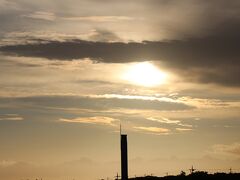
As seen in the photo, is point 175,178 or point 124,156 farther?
point 175,178

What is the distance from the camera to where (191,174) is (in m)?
46.8

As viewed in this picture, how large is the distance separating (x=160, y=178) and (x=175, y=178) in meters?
2.21

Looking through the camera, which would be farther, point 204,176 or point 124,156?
point 204,176

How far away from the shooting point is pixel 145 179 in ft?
161

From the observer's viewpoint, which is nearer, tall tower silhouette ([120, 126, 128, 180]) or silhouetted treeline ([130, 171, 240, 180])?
tall tower silhouette ([120, 126, 128, 180])

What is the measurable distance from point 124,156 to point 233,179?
42.1 ft

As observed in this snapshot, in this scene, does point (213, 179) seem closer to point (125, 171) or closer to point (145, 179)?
point (145, 179)

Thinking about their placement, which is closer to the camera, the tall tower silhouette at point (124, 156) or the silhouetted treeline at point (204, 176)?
the tall tower silhouette at point (124, 156)

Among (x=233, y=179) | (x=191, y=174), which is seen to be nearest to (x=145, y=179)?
(x=191, y=174)

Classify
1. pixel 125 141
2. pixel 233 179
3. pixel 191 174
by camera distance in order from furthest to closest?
1. pixel 191 174
2. pixel 233 179
3. pixel 125 141

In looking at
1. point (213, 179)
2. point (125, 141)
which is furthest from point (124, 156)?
point (213, 179)

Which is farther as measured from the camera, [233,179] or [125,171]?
[233,179]

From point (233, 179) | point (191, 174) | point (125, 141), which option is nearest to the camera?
point (125, 141)

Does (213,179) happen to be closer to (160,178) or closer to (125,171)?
(160,178)
